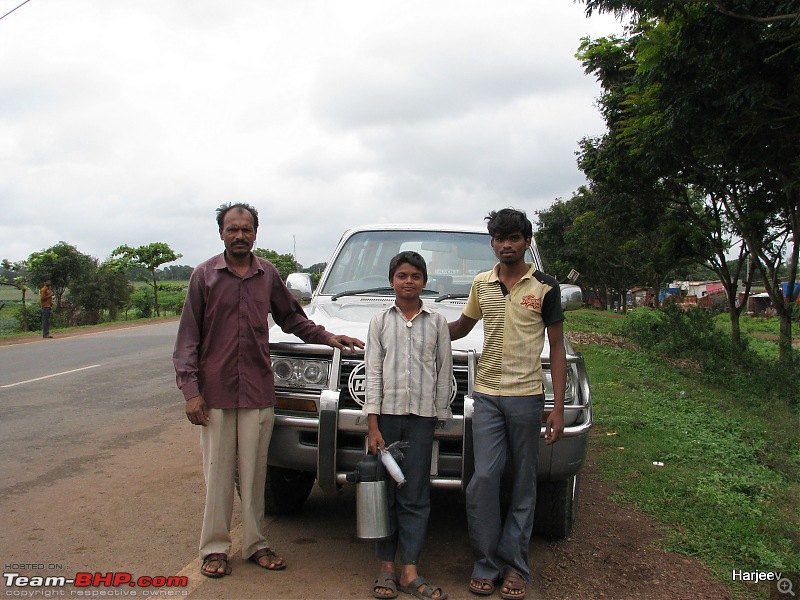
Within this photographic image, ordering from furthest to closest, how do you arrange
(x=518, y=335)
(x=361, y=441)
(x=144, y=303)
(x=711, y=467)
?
1. (x=144, y=303)
2. (x=711, y=467)
3. (x=361, y=441)
4. (x=518, y=335)

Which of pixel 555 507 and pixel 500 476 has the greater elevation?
pixel 500 476

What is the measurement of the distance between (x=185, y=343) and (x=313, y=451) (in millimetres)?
852

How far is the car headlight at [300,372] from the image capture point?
3.76 m

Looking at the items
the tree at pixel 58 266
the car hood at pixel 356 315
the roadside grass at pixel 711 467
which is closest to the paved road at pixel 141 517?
the roadside grass at pixel 711 467

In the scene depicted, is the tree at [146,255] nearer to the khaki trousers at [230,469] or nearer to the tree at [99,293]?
the tree at [99,293]

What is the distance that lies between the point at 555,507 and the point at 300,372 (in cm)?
161

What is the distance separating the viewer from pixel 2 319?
2992cm

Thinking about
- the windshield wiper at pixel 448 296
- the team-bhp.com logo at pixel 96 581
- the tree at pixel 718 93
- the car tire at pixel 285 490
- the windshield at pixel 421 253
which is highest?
the tree at pixel 718 93

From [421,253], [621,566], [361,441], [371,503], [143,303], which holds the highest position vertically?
[421,253]

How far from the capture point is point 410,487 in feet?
11.3

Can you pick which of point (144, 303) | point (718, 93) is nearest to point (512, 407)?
point (718, 93)

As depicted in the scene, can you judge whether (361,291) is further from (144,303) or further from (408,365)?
(144,303)

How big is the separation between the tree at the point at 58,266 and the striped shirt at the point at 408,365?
30.0 m

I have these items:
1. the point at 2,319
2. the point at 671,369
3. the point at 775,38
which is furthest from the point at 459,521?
the point at 2,319
